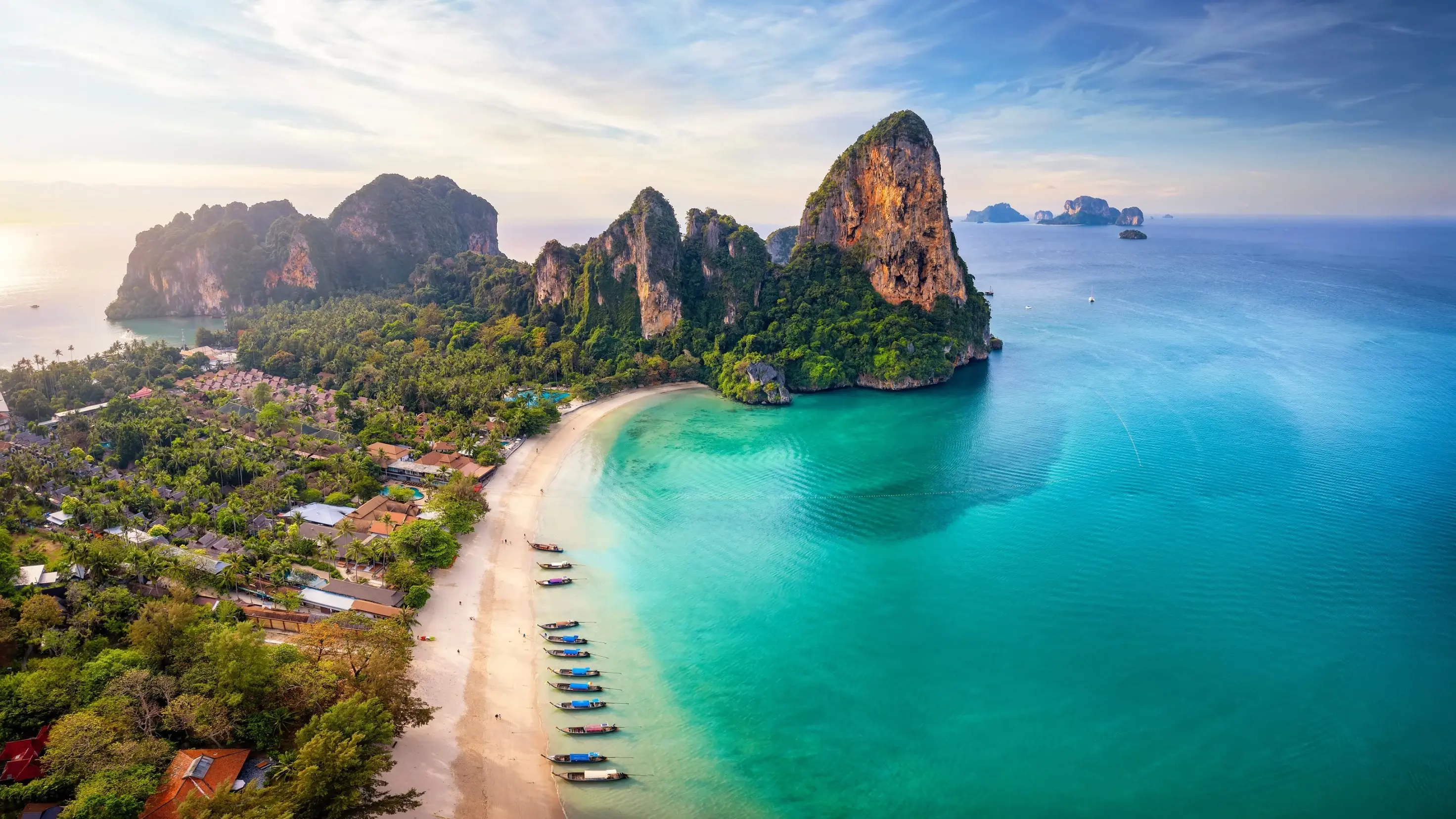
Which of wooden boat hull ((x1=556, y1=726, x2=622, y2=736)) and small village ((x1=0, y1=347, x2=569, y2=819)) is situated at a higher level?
small village ((x1=0, y1=347, x2=569, y2=819))

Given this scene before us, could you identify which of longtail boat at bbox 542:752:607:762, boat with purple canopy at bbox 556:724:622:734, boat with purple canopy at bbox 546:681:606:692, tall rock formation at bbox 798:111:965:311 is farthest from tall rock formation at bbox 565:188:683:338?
longtail boat at bbox 542:752:607:762

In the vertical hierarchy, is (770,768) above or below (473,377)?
below

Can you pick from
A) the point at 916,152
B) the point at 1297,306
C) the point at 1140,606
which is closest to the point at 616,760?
the point at 1140,606

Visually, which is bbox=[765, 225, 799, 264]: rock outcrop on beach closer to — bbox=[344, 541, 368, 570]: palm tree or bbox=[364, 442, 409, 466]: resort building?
bbox=[364, 442, 409, 466]: resort building

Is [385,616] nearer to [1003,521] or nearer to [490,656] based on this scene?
[490,656]

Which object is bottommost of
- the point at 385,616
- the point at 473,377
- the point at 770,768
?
the point at 770,768

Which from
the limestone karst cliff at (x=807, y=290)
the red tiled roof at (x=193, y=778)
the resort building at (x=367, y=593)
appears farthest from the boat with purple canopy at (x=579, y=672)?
the limestone karst cliff at (x=807, y=290)

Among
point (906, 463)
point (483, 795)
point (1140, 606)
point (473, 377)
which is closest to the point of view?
point (483, 795)
